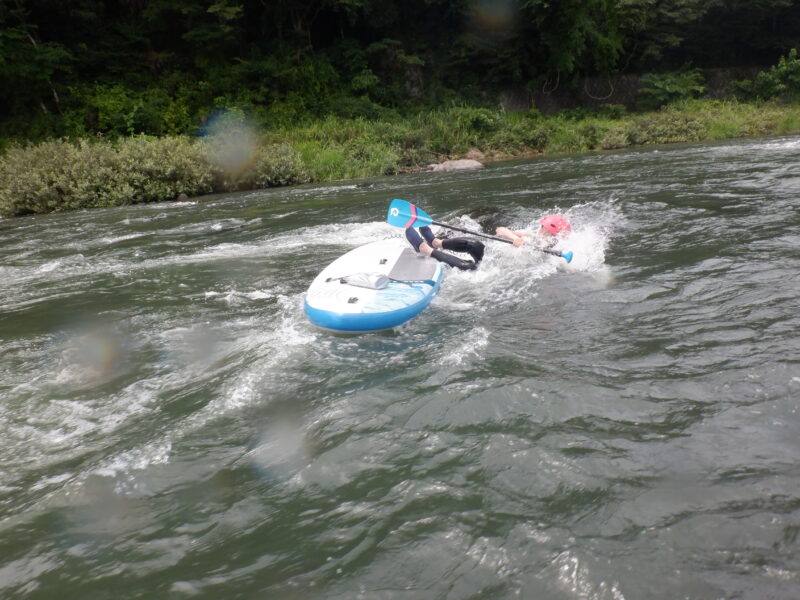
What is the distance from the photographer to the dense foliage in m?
17.4

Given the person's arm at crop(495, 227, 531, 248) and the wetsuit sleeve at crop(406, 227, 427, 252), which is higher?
the wetsuit sleeve at crop(406, 227, 427, 252)

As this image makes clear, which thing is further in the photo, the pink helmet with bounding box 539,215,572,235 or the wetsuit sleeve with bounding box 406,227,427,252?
the pink helmet with bounding box 539,215,572,235

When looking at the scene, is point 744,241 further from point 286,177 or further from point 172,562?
point 286,177

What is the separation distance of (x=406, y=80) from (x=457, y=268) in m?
19.0

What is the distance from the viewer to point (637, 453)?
8.38 feet

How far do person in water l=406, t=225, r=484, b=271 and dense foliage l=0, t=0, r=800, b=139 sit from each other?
1439 cm

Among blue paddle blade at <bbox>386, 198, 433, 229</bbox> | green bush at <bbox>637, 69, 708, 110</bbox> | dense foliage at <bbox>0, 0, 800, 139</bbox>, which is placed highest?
dense foliage at <bbox>0, 0, 800, 139</bbox>

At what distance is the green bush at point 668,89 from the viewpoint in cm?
2195

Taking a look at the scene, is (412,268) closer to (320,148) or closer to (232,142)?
(232,142)

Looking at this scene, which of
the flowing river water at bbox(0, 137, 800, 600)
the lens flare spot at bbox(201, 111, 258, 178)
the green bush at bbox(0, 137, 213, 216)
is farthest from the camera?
the lens flare spot at bbox(201, 111, 258, 178)

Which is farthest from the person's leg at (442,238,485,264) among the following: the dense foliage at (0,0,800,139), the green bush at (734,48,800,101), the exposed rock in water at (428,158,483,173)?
the green bush at (734,48,800,101)

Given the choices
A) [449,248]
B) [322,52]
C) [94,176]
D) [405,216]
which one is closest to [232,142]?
[94,176]

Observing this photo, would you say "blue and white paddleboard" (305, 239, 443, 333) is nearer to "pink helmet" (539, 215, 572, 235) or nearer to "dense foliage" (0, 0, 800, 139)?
"pink helmet" (539, 215, 572, 235)

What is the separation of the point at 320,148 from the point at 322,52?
24.4 ft
